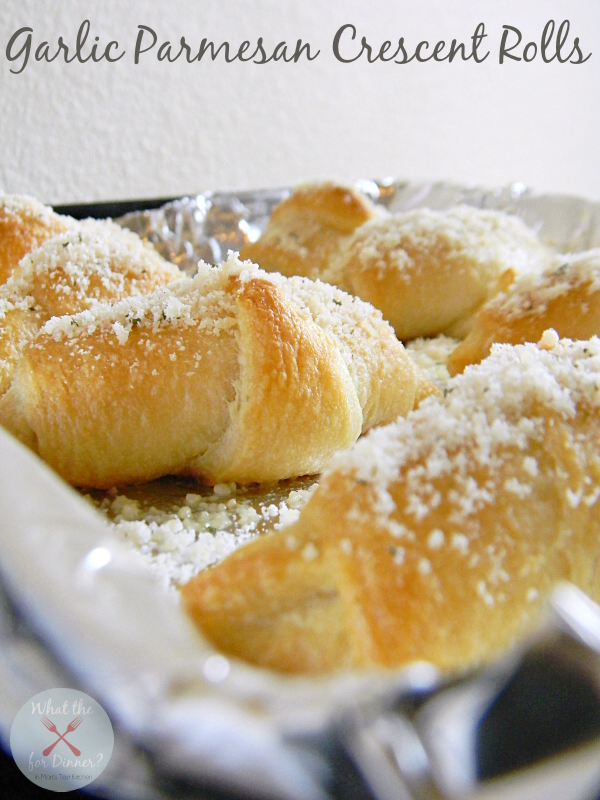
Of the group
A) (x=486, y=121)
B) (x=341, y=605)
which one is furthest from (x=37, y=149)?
(x=486, y=121)

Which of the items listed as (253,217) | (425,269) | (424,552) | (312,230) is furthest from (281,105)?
(424,552)

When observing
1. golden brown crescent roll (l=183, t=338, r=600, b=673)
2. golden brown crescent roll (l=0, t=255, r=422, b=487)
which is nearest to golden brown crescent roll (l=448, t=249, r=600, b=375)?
golden brown crescent roll (l=0, t=255, r=422, b=487)

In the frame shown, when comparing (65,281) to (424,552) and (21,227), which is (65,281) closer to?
(21,227)

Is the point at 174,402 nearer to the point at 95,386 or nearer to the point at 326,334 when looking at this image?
the point at 95,386

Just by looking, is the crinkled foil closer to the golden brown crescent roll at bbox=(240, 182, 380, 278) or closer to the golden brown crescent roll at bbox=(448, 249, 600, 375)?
the golden brown crescent roll at bbox=(448, 249, 600, 375)

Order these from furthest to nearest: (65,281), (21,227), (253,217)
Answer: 1. (253,217)
2. (21,227)
3. (65,281)

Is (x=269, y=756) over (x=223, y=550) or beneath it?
over
